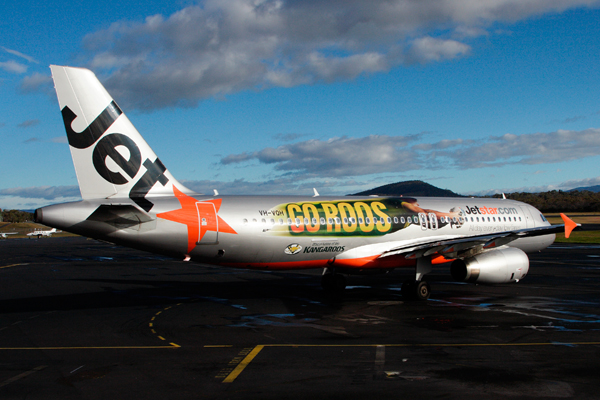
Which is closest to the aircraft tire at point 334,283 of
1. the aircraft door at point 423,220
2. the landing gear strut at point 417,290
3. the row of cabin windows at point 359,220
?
the row of cabin windows at point 359,220

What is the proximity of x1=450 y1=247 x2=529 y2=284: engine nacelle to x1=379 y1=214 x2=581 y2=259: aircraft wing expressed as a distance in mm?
539

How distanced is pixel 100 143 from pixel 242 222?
6010 mm

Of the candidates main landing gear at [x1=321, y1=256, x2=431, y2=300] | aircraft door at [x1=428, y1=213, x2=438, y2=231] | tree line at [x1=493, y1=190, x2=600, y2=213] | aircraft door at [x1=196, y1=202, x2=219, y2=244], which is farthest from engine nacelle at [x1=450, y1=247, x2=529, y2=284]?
tree line at [x1=493, y1=190, x2=600, y2=213]

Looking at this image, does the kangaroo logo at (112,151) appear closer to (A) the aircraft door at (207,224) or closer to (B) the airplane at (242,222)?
(B) the airplane at (242,222)

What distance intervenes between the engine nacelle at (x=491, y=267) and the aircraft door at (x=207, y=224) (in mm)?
10175

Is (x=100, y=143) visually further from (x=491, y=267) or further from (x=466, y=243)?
(x=491, y=267)

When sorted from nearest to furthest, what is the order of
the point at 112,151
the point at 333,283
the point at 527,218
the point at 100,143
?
the point at 100,143 → the point at 112,151 → the point at 333,283 → the point at 527,218

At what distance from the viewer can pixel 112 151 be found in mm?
17984

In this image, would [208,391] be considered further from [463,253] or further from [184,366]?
[463,253]

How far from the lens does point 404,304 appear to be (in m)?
19.9

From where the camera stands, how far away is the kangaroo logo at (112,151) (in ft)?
57.5

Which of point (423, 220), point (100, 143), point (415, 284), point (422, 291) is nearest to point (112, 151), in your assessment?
point (100, 143)

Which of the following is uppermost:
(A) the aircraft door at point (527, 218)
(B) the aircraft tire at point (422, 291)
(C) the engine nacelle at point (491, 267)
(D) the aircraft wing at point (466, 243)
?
(A) the aircraft door at point (527, 218)

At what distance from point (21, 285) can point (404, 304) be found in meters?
21.4
